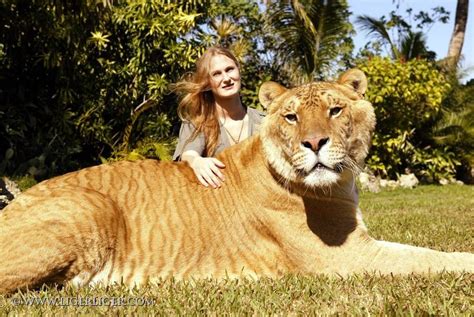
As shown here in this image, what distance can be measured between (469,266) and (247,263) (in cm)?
133

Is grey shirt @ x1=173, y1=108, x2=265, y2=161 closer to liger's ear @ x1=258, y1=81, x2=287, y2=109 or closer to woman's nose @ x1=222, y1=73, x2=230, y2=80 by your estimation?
woman's nose @ x1=222, y1=73, x2=230, y2=80

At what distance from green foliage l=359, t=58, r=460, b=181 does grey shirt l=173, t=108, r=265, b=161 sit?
9.39 m

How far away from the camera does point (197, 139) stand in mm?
4949

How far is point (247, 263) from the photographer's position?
3711mm

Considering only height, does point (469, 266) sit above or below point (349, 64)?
above

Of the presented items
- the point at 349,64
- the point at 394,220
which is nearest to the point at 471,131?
the point at 349,64

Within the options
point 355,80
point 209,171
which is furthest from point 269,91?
point 209,171

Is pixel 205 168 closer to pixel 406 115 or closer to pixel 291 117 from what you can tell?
pixel 291 117

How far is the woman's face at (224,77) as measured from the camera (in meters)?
5.14

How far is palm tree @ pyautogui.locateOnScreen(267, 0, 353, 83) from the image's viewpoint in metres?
15.3

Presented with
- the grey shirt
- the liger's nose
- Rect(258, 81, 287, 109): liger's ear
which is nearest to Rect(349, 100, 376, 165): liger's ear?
the liger's nose

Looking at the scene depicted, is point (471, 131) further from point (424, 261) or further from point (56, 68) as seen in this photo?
point (424, 261)

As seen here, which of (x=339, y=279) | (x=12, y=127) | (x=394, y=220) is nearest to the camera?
(x=339, y=279)

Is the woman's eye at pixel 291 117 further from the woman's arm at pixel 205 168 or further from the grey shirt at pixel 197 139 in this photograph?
the grey shirt at pixel 197 139
